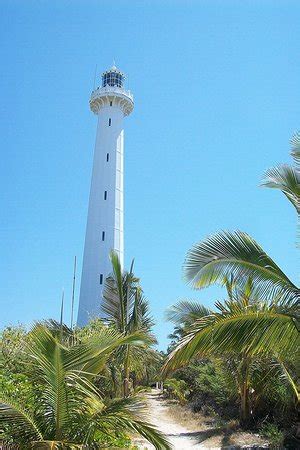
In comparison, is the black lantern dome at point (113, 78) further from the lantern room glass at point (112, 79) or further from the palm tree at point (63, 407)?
the palm tree at point (63, 407)

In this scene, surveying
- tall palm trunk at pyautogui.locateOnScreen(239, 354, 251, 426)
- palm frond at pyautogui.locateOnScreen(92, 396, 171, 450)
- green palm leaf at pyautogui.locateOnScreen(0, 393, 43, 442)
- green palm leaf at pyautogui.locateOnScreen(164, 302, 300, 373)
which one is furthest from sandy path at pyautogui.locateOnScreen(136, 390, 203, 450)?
green palm leaf at pyautogui.locateOnScreen(0, 393, 43, 442)

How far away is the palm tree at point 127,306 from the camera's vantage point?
52.1 ft

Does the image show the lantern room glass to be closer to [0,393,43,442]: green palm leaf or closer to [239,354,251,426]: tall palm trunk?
[239,354,251,426]: tall palm trunk

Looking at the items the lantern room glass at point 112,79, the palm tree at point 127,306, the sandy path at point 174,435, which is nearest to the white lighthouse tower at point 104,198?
the lantern room glass at point 112,79

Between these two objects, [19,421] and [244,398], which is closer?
[19,421]

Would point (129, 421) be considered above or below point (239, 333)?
below

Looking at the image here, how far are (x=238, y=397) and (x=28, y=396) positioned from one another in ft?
36.9

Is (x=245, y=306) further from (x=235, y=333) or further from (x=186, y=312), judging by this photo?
(x=186, y=312)

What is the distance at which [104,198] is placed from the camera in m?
33.0

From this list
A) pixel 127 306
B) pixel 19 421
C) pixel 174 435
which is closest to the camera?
pixel 19 421

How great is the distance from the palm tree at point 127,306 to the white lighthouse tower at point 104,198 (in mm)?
12382

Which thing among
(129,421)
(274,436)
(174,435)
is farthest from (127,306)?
(129,421)

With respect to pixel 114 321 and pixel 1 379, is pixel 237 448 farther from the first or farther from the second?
pixel 1 379

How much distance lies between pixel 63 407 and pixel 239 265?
3.51 m
